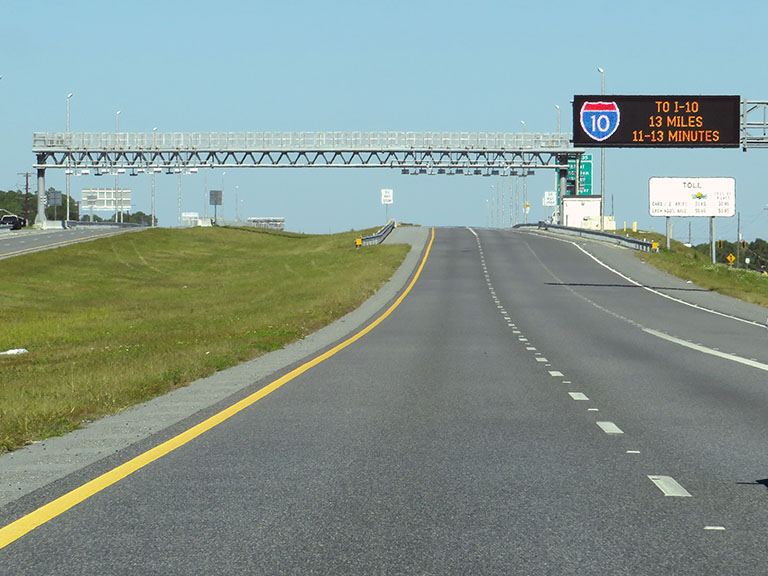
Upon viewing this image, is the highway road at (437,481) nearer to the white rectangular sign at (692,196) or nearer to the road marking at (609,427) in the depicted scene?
the road marking at (609,427)

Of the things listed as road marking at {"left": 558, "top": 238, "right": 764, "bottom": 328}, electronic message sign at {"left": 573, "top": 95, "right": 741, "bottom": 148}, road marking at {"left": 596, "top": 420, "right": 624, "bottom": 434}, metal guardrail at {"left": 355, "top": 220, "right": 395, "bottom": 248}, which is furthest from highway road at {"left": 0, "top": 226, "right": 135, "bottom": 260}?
road marking at {"left": 596, "top": 420, "right": 624, "bottom": 434}

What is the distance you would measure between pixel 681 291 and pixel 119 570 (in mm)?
43037

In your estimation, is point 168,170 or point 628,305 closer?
point 628,305

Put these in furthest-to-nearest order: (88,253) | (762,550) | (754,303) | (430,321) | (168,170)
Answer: (168,170), (88,253), (754,303), (430,321), (762,550)

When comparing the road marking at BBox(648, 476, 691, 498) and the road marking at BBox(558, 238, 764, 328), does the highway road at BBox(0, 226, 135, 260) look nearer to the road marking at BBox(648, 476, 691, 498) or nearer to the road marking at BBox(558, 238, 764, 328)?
the road marking at BBox(558, 238, 764, 328)

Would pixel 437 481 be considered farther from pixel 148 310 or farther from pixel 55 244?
pixel 55 244

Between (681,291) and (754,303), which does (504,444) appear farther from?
(681,291)

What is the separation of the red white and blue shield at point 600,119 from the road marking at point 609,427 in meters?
35.6

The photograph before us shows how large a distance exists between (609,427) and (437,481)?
3.33 m

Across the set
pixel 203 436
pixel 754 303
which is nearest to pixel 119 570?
pixel 203 436

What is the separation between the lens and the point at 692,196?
61781 mm

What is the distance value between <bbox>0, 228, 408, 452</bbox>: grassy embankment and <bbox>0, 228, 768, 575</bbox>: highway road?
154 cm

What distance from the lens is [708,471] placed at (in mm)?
8117

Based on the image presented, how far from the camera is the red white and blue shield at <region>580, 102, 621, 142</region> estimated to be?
4488 centimetres
